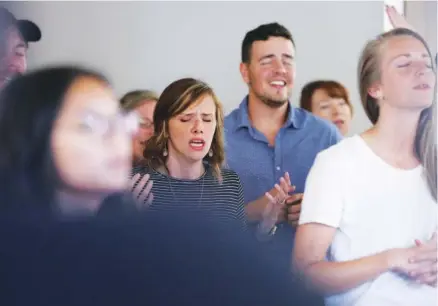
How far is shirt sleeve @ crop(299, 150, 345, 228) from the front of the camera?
103 centimetres

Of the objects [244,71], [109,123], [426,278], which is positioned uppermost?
[244,71]

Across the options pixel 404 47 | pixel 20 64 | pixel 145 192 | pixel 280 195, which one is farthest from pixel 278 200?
pixel 20 64

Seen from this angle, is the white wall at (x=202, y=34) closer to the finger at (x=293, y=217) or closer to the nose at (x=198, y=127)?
the nose at (x=198, y=127)

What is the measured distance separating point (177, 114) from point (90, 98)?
0.14m

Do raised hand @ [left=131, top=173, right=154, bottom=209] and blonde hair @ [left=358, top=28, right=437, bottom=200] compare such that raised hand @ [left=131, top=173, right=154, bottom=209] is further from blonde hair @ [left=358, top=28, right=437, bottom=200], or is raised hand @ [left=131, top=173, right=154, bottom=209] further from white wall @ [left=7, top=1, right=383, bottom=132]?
blonde hair @ [left=358, top=28, right=437, bottom=200]

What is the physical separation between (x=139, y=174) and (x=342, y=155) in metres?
0.33

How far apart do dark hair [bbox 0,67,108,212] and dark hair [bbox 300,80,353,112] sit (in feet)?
1.24

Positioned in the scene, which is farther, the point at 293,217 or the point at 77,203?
the point at 293,217

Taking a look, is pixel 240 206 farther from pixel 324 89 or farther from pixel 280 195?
pixel 324 89

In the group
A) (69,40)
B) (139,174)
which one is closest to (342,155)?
(139,174)

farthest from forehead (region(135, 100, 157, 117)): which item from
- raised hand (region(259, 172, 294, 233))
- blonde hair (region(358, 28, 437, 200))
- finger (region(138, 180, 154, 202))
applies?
blonde hair (region(358, 28, 437, 200))

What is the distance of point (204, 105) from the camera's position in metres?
1.02

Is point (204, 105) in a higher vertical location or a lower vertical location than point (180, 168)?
higher

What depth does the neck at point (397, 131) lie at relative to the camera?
1.05 m
